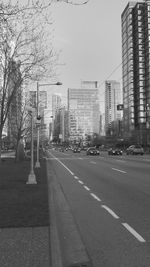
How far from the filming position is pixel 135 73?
11975cm

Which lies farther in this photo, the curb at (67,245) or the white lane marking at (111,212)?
the white lane marking at (111,212)

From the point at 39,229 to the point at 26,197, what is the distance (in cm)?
463

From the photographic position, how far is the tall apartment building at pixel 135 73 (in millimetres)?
61375

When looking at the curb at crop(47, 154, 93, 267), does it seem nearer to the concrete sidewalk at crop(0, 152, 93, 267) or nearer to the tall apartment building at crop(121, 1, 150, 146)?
the concrete sidewalk at crop(0, 152, 93, 267)

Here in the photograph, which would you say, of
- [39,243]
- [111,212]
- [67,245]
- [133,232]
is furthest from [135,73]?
[39,243]

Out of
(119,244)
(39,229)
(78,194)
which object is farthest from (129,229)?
(78,194)

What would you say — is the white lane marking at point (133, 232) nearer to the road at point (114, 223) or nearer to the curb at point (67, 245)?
the road at point (114, 223)

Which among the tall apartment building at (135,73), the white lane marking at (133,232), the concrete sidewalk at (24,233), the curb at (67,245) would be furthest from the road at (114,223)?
the tall apartment building at (135,73)

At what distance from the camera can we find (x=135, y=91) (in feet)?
454

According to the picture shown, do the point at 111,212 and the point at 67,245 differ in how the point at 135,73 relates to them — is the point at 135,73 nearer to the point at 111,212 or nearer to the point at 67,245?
the point at 111,212

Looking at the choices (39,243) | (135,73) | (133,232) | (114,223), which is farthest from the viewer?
(135,73)

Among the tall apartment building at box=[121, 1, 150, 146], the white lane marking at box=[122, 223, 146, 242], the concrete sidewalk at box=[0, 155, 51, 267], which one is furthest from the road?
the tall apartment building at box=[121, 1, 150, 146]

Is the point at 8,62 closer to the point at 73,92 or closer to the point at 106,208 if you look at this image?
the point at 106,208

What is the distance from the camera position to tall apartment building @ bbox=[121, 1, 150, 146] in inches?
2416
